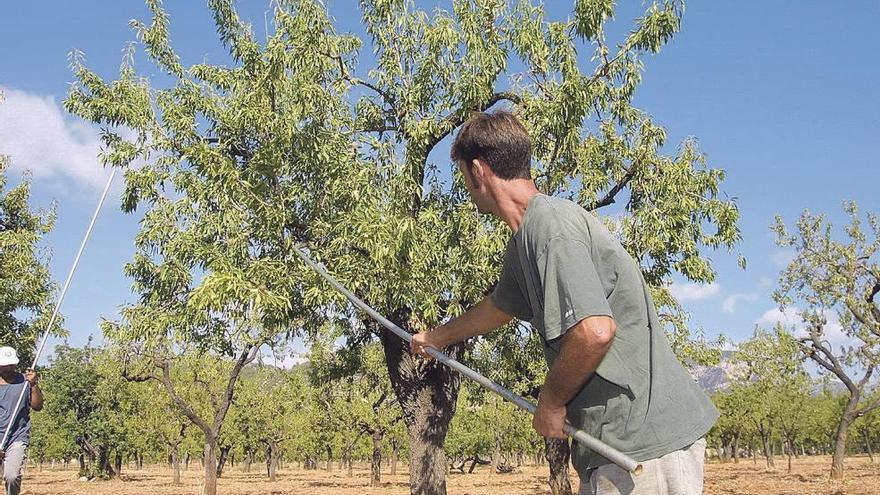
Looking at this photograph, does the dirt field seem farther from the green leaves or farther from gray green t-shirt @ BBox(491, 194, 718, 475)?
gray green t-shirt @ BBox(491, 194, 718, 475)

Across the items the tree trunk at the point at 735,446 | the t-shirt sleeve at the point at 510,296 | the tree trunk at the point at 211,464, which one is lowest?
the tree trunk at the point at 735,446

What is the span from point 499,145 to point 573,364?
95 centimetres

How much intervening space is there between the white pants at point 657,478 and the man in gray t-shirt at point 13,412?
922cm

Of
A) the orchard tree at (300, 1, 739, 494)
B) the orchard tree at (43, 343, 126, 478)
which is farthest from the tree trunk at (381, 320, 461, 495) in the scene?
the orchard tree at (43, 343, 126, 478)

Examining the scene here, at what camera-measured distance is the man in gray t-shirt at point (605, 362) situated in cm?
244

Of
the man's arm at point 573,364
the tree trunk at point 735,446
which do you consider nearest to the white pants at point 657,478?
the man's arm at point 573,364

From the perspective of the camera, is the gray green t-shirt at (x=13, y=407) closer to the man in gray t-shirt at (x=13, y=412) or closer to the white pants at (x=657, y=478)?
the man in gray t-shirt at (x=13, y=412)

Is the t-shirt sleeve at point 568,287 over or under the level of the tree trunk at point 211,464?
over

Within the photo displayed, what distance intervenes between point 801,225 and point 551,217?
35.4 m

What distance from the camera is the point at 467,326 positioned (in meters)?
3.58

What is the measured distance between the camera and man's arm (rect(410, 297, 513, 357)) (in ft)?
11.1

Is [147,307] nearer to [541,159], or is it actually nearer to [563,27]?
[541,159]

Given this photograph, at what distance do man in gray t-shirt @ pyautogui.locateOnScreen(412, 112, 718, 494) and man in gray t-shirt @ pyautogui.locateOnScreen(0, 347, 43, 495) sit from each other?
9.12m

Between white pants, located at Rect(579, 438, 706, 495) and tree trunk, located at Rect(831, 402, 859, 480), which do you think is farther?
tree trunk, located at Rect(831, 402, 859, 480)
